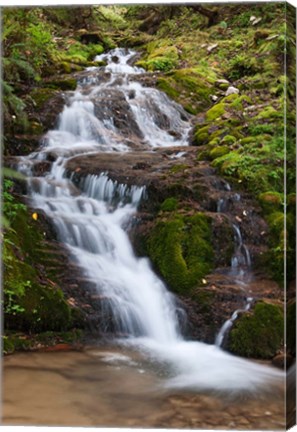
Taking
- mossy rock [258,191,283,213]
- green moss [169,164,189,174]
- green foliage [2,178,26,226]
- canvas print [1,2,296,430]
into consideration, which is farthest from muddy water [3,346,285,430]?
green moss [169,164,189,174]

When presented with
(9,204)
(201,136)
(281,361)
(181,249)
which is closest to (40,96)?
(9,204)

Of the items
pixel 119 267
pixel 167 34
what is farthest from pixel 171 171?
pixel 167 34

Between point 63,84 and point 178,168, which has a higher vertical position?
point 63,84

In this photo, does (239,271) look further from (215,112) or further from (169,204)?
(215,112)

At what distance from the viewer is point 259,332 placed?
3.66 metres

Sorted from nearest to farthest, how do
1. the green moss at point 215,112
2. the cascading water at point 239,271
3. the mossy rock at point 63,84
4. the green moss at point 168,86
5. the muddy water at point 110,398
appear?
the muddy water at point 110,398 < the cascading water at point 239,271 < the green moss at point 215,112 < the green moss at point 168,86 < the mossy rock at point 63,84

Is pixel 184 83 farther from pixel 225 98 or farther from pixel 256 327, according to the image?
pixel 256 327

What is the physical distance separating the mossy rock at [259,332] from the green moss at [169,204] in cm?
94

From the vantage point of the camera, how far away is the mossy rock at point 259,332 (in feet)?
11.8

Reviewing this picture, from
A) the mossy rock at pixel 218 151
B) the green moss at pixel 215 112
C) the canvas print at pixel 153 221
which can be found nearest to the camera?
the canvas print at pixel 153 221

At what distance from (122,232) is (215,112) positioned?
1.22 metres

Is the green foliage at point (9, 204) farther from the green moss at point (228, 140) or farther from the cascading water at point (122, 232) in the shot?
the green moss at point (228, 140)

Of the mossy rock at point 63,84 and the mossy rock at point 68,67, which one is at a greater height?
the mossy rock at point 68,67

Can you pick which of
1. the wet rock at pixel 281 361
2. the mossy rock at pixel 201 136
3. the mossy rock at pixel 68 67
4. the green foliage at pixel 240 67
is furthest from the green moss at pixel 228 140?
the wet rock at pixel 281 361
